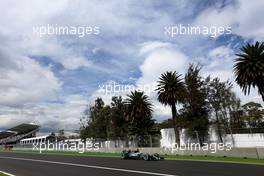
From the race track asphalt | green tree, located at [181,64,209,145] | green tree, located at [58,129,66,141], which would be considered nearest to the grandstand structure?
green tree, located at [58,129,66,141]

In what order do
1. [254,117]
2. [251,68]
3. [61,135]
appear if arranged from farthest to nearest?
[61,135], [254,117], [251,68]

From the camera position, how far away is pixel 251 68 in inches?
1713

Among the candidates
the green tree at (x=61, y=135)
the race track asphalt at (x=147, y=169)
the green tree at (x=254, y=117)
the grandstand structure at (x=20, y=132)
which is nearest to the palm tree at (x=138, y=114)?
the green tree at (x=254, y=117)

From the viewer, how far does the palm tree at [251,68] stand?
4309 centimetres

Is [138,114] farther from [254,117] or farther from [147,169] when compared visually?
[147,169]

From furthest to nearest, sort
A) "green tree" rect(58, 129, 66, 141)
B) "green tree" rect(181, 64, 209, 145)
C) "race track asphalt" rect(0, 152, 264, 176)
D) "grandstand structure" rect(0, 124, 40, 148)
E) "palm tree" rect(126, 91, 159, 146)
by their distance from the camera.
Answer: "grandstand structure" rect(0, 124, 40, 148), "green tree" rect(58, 129, 66, 141), "palm tree" rect(126, 91, 159, 146), "green tree" rect(181, 64, 209, 145), "race track asphalt" rect(0, 152, 264, 176)

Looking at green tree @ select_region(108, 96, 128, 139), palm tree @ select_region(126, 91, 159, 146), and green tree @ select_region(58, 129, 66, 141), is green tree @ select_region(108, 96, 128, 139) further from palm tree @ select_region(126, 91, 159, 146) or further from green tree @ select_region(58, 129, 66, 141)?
green tree @ select_region(58, 129, 66, 141)

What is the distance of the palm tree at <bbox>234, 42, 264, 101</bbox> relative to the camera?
4309 centimetres

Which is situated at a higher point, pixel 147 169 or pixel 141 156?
Answer: pixel 147 169

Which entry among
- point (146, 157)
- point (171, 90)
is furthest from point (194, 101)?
point (146, 157)

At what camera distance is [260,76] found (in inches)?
1695

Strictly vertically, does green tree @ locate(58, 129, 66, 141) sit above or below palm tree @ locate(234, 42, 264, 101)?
below

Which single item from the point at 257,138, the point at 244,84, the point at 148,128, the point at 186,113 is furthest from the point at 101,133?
the point at 257,138

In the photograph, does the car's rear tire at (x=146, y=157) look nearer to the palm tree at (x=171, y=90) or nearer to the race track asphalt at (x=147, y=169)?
the race track asphalt at (x=147, y=169)
